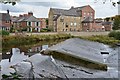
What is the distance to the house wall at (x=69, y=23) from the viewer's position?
3488cm

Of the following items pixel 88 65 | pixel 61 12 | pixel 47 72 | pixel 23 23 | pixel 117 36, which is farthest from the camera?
pixel 61 12

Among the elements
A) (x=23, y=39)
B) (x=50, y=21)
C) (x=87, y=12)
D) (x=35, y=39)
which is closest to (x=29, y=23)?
(x=50, y=21)

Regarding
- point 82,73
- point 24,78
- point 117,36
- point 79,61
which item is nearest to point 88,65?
point 79,61

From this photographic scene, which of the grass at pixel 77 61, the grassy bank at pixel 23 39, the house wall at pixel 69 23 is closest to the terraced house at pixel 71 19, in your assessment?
the house wall at pixel 69 23

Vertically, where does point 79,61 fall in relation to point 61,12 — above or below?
below

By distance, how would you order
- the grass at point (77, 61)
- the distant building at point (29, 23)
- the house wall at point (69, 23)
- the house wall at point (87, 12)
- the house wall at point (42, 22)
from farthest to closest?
the house wall at point (42, 22)
the house wall at point (69, 23)
the house wall at point (87, 12)
the distant building at point (29, 23)
the grass at point (77, 61)

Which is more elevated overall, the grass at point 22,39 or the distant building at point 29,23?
the distant building at point 29,23

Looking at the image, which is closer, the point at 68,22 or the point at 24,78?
the point at 24,78

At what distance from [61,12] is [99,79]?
32296mm

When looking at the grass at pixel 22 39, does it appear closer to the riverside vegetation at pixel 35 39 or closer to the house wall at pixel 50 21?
the riverside vegetation at pixel 35 39

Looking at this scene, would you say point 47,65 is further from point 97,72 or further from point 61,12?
point 61,12

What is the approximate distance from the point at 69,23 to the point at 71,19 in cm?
74

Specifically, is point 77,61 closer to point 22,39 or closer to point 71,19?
point 22,39

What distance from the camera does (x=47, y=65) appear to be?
184 inches
